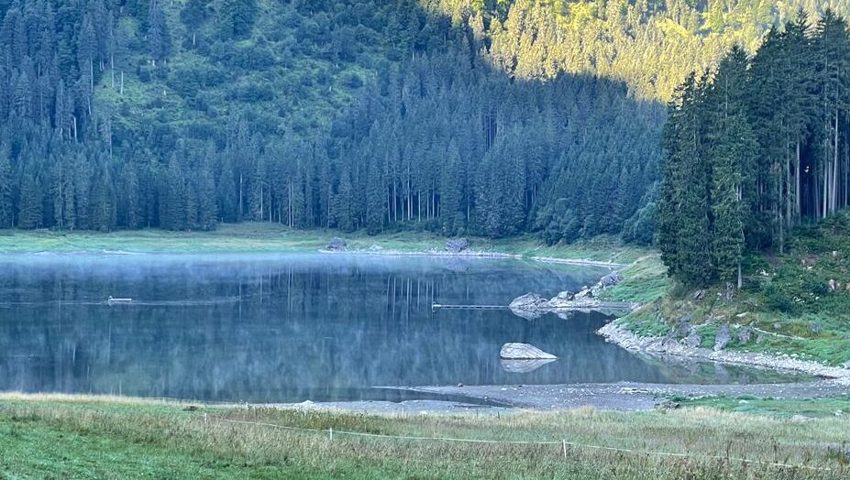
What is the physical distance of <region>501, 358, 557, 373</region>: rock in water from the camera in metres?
74.3

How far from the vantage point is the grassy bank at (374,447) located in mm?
27250

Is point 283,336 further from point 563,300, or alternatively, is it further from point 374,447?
point 374,447

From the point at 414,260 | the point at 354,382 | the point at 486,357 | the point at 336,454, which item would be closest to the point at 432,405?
the point at 354,382

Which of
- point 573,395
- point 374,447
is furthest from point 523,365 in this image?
point 374,447

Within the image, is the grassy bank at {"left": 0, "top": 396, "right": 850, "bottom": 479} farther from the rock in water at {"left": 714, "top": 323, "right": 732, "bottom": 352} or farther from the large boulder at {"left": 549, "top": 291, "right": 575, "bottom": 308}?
the large boulder at {"left": 549, "top": 291, "right": 575, "bottom": 308}

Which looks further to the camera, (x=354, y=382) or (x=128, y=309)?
(x=128, y=309)

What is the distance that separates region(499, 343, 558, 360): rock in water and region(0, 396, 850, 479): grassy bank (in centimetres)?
3358

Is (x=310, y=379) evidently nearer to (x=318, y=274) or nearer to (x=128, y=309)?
(x=128, y=309)

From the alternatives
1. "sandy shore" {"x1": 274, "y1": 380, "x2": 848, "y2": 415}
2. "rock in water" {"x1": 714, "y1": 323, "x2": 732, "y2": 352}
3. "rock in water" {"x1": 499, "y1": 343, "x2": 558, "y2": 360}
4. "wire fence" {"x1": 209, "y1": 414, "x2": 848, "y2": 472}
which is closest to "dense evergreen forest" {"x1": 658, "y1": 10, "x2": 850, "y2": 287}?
"rock in water" {"x1": 714, "y1": 323, "x2": 732, "y2": 352}

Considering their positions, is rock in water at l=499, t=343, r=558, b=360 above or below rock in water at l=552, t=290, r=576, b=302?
below

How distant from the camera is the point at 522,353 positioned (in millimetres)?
79500

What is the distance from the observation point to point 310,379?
6912cm

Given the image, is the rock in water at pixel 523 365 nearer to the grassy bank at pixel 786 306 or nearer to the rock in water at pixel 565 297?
the grassy bank at pixel 786 306

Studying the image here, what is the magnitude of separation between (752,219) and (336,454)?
203 ft
